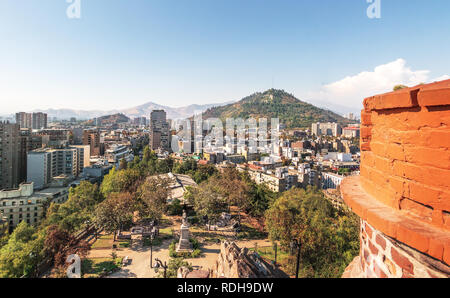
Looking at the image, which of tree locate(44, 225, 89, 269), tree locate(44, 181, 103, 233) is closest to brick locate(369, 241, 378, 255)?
tree locate(44, 225, 89, 269)

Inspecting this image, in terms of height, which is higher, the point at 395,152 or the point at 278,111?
the point at 278,111

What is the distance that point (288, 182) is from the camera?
30.7 metres

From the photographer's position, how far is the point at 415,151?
4.62 ft

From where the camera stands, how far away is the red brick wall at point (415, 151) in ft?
4.25

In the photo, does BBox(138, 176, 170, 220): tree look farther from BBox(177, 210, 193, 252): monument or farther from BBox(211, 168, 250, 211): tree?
Answer: BBox(211, 168, 250, 211): tree

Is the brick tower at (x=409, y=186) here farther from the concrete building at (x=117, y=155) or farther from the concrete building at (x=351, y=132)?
the concrete building at (x=351, y=132)

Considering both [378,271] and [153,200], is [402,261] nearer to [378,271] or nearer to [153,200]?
[378,271]

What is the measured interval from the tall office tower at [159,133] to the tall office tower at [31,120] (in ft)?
91.6

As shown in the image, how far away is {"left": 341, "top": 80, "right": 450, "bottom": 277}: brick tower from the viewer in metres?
1.29

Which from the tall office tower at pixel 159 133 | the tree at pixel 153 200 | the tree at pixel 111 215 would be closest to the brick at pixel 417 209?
the tree at pixel 111 215

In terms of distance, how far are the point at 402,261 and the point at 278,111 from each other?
110323mm

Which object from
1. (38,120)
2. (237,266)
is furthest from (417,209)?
(38,120)
